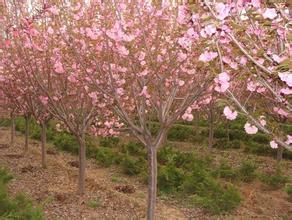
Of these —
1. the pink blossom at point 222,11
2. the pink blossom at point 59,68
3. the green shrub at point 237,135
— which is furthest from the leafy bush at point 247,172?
the pink blossom at point 222,11

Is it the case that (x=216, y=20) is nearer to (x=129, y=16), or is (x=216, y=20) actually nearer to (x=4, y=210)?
(x=129, y=16)

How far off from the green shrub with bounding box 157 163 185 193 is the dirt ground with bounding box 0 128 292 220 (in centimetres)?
52

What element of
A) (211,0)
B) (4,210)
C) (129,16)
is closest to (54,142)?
(4,210)

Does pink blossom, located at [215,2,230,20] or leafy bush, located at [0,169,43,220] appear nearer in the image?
pink blossom, located at [215,2,230,20]

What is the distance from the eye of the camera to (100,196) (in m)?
9.03

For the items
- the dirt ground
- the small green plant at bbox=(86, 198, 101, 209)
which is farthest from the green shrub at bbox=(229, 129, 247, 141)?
the small green plant at bbox=(86, 198, 101, 209)

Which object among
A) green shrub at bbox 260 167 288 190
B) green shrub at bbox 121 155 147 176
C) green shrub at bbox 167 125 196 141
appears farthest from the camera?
green shrub at bbox 167 125 196 141

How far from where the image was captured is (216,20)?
292 cm

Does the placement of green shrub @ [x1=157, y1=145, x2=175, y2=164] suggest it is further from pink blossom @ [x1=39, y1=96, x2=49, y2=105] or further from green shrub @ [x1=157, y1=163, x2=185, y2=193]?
pink blossom @ [x1=39, y1=96, x2=49, y2=105]

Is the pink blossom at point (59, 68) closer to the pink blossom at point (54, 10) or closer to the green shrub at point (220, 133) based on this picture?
the pink blossom at point (54, 10)

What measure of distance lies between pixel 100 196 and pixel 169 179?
2.01m

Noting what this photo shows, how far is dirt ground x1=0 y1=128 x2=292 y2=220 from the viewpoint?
8.10 metres

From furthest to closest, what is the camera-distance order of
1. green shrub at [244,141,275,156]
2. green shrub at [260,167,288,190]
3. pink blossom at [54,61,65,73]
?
green shrub at [244,141,275,156] → green shrub at [260,167,288,190] → pink blossom at [54,61,65,73]

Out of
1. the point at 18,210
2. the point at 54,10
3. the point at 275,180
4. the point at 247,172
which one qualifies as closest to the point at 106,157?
the point at 247,172
